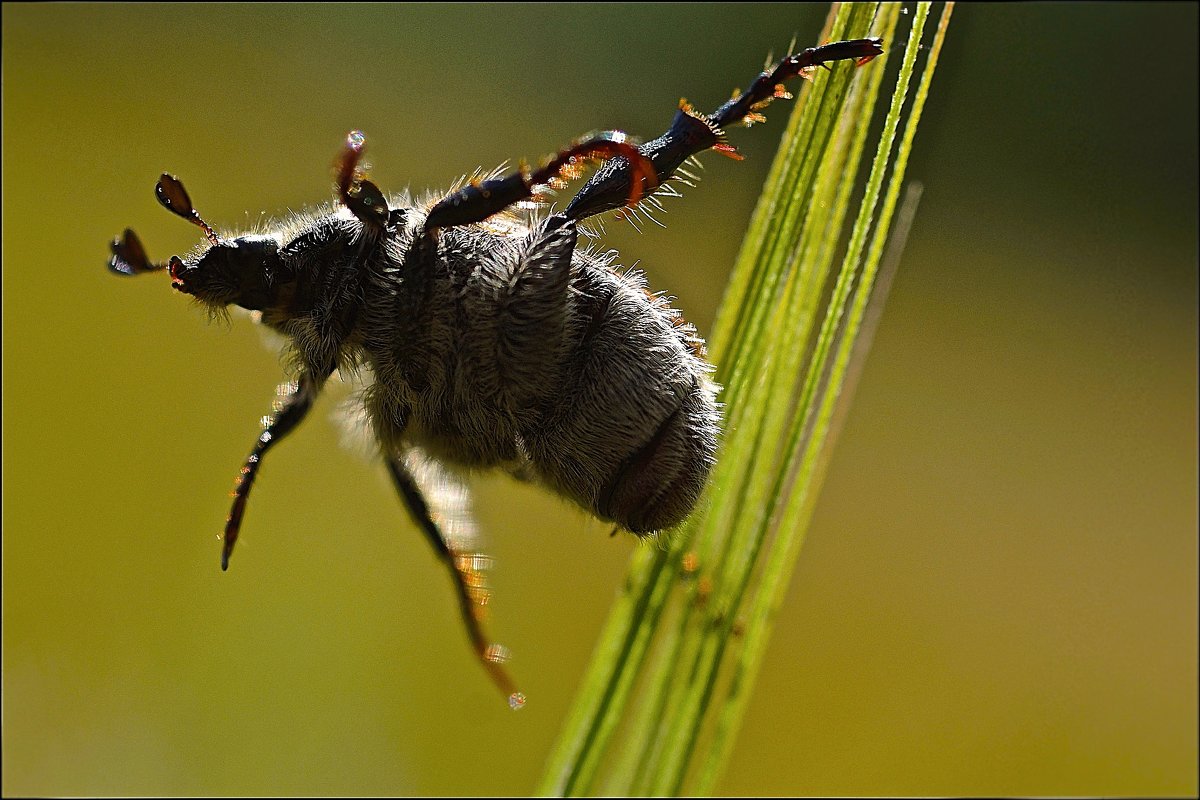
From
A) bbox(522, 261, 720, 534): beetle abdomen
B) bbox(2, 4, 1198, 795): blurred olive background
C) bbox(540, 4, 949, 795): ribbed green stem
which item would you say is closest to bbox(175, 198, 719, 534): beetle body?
bbox(522, 261, 720, 534): beetle abdomen

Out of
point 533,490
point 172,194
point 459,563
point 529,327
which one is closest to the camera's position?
point 529,327

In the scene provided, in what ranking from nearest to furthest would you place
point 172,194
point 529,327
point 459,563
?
point 529,327 → point 172,194 → point 459,563

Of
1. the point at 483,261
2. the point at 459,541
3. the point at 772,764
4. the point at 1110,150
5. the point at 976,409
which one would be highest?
the point at 1110,150

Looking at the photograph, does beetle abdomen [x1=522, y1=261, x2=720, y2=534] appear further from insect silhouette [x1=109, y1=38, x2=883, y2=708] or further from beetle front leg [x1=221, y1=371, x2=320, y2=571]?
beetle front leg [x1=221, y1=371, x2=320, y2=571]

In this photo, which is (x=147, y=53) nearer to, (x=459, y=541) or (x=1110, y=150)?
(x=459, y=541)

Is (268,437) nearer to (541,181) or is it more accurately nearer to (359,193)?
(359,193)

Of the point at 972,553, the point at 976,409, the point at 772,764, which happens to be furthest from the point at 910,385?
the point at 772,764

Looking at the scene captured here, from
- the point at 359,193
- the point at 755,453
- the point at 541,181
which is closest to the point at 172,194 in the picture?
the point at 359,193
